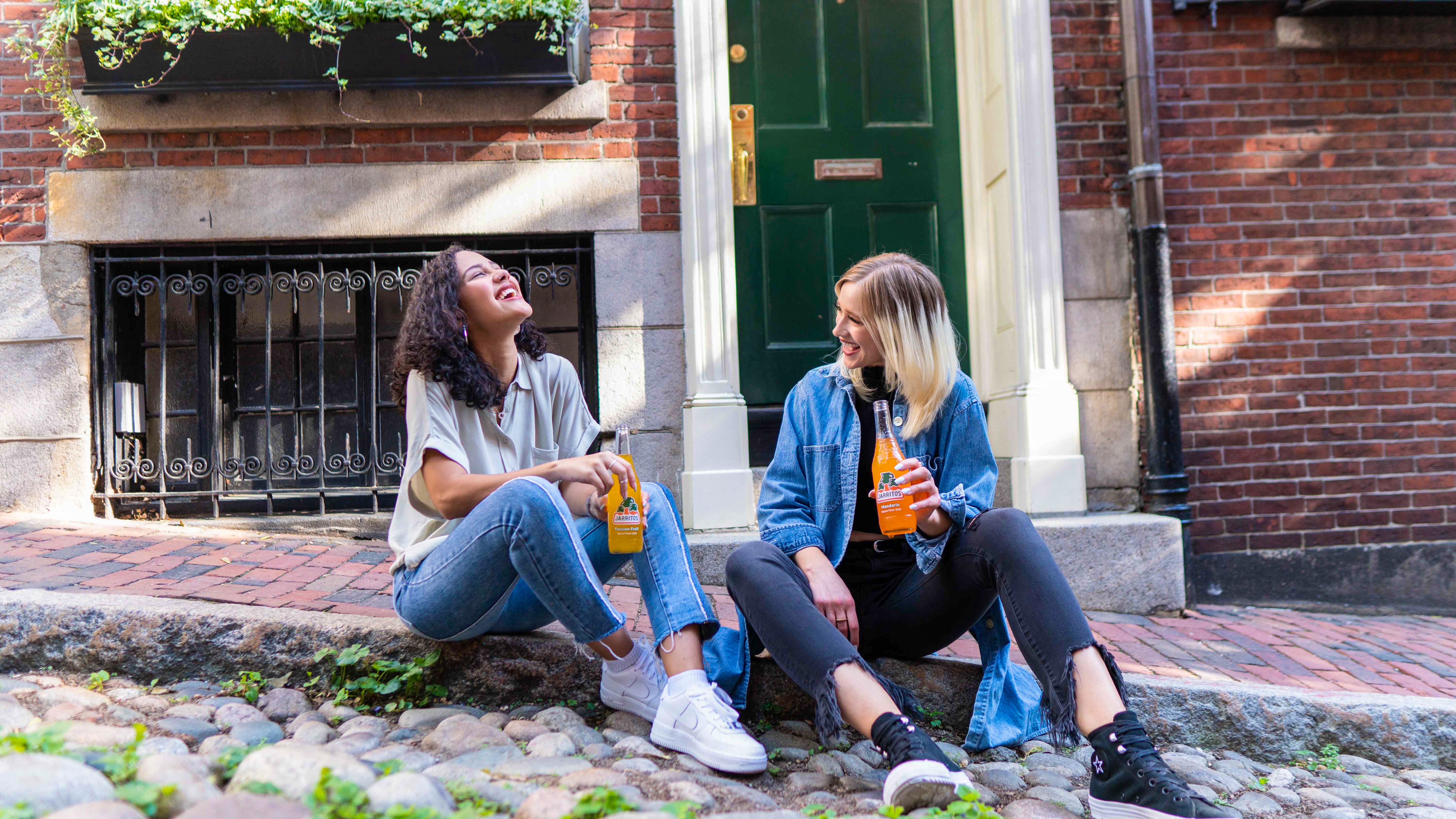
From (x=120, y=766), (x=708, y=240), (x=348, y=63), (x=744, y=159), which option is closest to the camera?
(x=120, y=766)

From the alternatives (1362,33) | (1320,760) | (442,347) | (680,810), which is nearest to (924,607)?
(680,810)

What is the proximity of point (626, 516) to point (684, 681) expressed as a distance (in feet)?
1.28

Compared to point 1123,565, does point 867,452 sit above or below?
above

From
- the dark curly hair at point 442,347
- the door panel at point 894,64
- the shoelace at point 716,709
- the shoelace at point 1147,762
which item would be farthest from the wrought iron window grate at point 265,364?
the shoelace at point 1147,762

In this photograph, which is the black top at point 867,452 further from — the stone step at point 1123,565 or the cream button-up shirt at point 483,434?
the stone step at point 1123,565

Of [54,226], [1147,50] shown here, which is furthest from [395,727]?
[1147,50]

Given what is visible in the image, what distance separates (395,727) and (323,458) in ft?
8.59

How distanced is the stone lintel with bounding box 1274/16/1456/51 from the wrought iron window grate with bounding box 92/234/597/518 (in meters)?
3.63

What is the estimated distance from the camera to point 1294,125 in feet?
14.8

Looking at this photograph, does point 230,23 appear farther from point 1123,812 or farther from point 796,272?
point 1123,812

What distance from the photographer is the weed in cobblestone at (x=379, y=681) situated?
2.26 m

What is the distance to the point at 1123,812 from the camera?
5.84 feet

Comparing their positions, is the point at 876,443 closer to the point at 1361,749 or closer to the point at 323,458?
the point at 1361,749

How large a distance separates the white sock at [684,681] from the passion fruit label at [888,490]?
0.57 m
